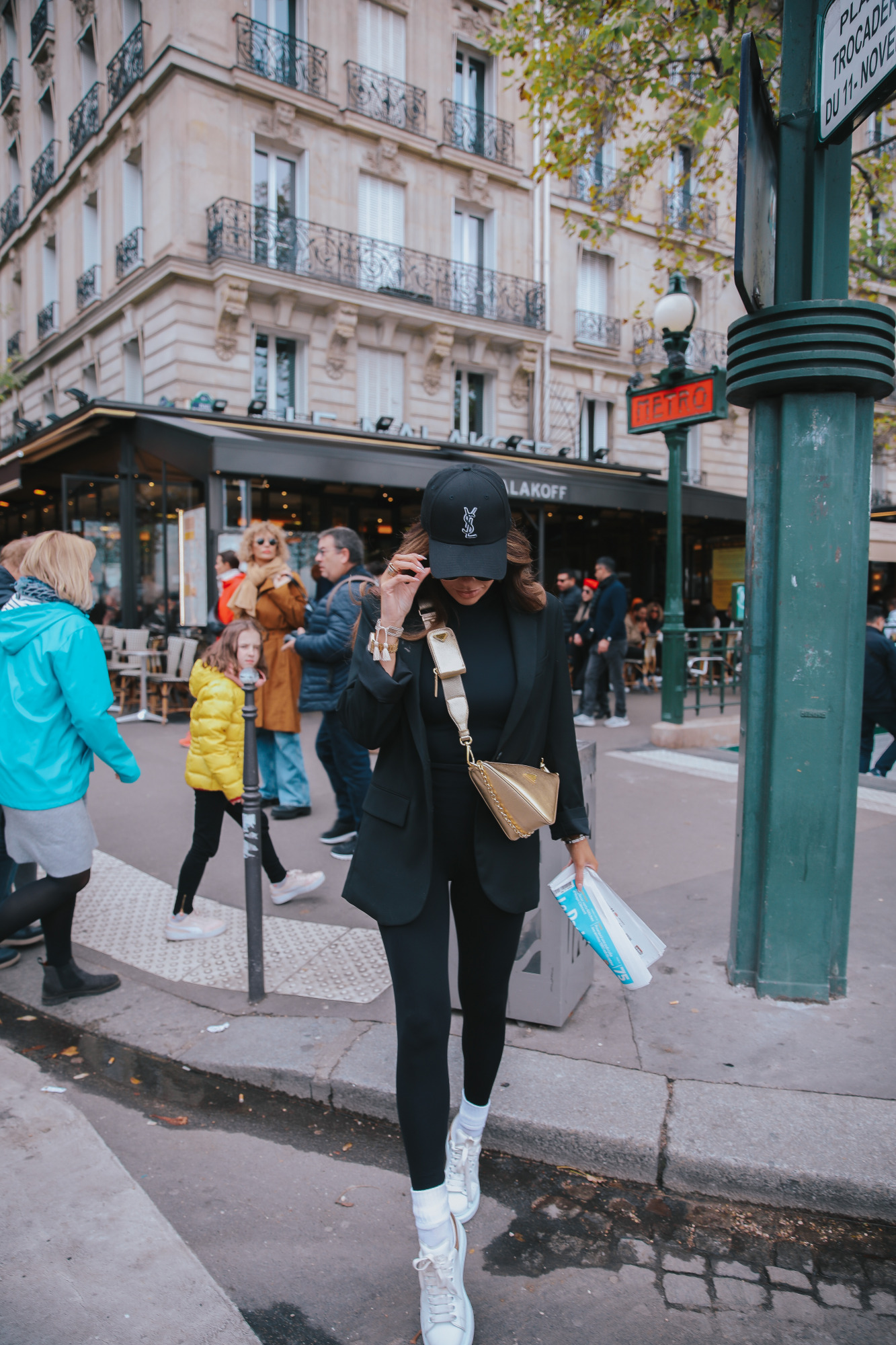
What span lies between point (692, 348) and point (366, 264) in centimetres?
882

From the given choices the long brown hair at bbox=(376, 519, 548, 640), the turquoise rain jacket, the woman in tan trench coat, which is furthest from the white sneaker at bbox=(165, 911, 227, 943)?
the long brown hair at bbox=(376, 519, 548, 640)

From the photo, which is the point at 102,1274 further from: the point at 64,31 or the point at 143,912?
the point at 64,31

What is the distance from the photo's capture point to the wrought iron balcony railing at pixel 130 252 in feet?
50.3

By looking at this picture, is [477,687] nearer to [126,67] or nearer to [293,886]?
[293,886]

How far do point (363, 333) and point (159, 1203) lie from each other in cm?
1585

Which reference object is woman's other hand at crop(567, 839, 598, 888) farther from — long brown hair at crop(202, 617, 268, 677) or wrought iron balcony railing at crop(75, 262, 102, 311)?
wrought iron balcony railing at crop(75, 262, 102, 311)

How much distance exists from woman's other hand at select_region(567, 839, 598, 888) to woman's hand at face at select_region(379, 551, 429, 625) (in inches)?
30.5

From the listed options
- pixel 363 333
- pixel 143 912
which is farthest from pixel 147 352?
pixel 143 912

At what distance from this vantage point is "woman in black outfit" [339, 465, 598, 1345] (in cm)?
190

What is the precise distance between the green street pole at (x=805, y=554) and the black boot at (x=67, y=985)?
260cm

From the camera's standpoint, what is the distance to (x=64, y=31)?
58.9 feet

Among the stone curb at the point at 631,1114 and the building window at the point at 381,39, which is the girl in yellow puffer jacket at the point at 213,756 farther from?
the building window at the point at 381,39

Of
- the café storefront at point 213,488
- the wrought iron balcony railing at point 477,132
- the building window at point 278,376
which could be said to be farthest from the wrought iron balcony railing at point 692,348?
the building window at point 278,376

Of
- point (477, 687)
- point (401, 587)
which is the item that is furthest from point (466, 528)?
point (477, 687)
